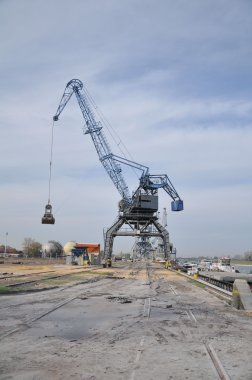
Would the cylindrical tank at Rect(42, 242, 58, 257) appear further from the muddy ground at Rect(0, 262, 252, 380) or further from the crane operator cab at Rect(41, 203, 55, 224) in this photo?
the muddy ground at Rect(0, 262, 252, 380)

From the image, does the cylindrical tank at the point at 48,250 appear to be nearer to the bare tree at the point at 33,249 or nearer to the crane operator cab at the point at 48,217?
the bare tree at the point at 33,249

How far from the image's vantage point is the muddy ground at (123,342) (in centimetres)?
757

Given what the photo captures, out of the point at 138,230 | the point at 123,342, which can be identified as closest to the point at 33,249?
the point at 138,230

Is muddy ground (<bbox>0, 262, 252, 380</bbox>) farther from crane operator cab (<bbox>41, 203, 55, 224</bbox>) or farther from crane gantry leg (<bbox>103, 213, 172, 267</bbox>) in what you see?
crane gantry leg (<bbox>103, 213, 172, 267</bbox>)

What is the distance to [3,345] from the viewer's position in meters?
9.32

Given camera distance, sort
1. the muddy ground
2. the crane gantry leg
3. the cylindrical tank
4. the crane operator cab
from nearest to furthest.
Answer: the muddy ground, the crane operator cab, the crane gantry leg, the cylindrical tank

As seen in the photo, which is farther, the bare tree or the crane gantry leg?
the bare tree

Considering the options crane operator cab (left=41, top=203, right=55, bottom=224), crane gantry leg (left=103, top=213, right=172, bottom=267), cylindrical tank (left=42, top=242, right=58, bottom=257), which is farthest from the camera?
cylindrical tank (left=42, top=242, right=58, bottom=257)

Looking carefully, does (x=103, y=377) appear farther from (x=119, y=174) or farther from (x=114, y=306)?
(x=119, y=174)

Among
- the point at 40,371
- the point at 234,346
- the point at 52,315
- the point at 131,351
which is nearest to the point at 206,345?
the point at 234,346

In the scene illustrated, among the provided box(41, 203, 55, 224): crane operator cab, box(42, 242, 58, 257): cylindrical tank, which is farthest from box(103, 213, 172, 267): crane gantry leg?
box(42, 242, 58, 257): cylindrical tank

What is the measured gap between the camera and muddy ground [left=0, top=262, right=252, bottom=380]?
7.57 meters

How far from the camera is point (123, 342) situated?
10031 millimetres

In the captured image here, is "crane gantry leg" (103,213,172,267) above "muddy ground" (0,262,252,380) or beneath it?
above
